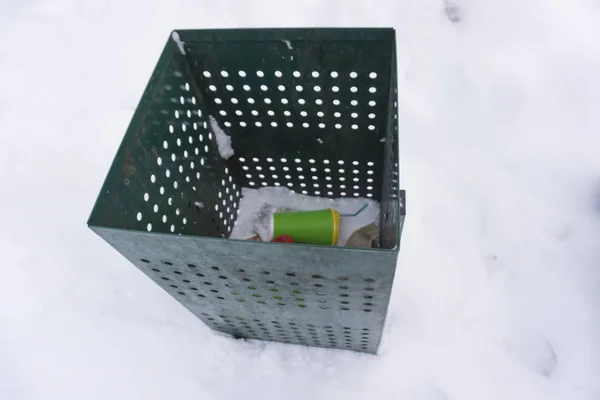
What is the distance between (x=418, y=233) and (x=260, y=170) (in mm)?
415

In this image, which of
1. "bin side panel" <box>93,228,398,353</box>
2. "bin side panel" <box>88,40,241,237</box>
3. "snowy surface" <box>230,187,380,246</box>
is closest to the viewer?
Answer: "bin side panel" <box>93,228,398,353</box>

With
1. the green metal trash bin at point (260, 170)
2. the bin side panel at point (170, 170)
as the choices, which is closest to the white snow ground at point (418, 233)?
the green metal trash bin at point (260, 170)

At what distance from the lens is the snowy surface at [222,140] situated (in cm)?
102

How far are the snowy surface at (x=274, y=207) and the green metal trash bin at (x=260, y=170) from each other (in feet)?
0.07

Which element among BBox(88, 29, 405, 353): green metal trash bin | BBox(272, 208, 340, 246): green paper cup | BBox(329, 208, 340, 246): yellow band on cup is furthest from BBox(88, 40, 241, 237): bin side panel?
BBox(329, 208, 340, 246): yellow band on cup

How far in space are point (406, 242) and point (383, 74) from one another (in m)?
0.43

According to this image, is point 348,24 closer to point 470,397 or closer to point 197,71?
point 197,71

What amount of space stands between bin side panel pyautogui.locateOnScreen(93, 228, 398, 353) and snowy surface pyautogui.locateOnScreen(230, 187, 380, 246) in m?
0.27

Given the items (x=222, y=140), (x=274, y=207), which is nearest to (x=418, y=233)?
(x=274, y=207)

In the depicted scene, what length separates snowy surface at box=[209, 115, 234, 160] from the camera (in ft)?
3.34

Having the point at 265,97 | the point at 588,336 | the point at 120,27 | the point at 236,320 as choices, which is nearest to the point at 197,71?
the point at 265,97

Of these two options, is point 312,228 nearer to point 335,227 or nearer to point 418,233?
point 335,227

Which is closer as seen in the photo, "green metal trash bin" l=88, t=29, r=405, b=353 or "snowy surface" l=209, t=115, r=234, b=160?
"green metal trash bin" l=88, t=29, r=405, b=353

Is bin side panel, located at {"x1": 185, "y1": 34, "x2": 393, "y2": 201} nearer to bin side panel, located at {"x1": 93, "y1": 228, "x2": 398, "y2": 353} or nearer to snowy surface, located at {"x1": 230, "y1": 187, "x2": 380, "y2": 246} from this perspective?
snowy surface, located at {"x1": 230, "y1": 187, "x2": 380, "y2": 246}
